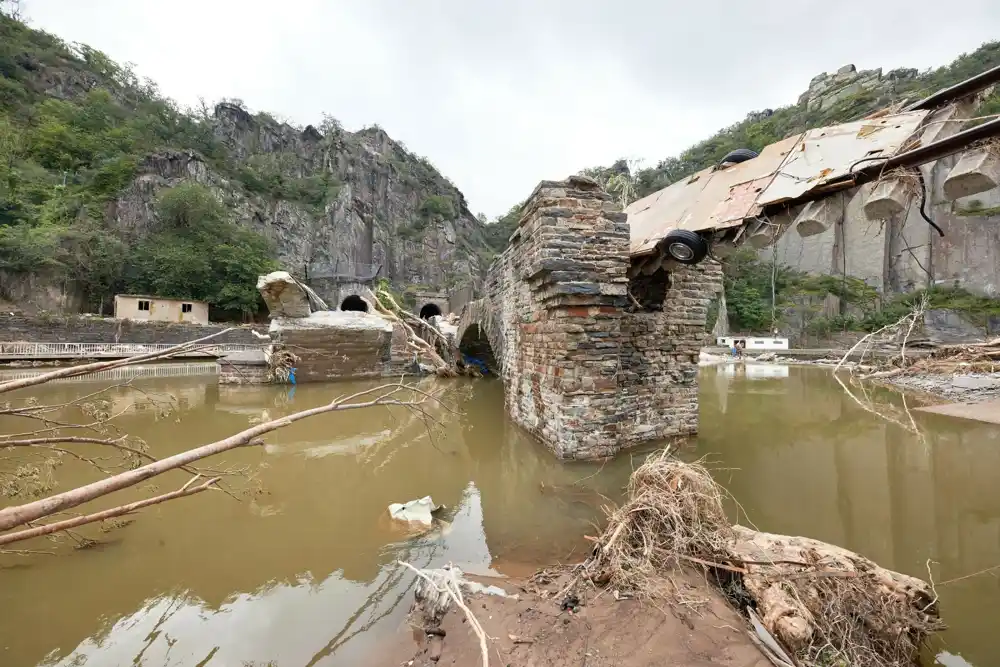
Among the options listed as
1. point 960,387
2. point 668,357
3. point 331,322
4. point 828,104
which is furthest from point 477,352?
point 828,104

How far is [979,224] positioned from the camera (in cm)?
2559

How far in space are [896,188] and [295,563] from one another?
5.12 m

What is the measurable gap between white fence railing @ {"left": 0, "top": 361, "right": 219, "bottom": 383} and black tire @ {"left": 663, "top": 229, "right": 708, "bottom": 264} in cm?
1569

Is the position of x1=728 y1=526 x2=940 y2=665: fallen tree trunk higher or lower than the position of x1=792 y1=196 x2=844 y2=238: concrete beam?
lower

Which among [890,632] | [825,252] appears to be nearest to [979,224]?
[825,252]

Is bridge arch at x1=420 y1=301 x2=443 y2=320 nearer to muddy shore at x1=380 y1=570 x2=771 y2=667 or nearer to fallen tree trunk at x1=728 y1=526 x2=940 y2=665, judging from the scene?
muddy shore at x1=380 y1=570 x2=771 y2=667

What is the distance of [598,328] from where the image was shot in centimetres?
500

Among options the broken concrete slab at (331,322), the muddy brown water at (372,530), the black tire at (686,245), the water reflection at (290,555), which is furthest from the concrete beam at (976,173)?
the broken concrete slab at (331,322)

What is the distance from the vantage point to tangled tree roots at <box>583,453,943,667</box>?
2.00 metres

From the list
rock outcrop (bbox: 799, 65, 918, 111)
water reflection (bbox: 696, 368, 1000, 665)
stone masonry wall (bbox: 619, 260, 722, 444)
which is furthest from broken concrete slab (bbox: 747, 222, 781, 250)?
rock outcrop (bbox: 799, 65, 918, 111)

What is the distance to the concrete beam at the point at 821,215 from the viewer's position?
3.15 meters

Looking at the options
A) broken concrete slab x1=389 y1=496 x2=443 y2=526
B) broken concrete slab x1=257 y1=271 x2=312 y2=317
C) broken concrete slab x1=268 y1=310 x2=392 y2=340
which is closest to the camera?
broken concrete slab x1=389 y1=496 x2=443 y2=526

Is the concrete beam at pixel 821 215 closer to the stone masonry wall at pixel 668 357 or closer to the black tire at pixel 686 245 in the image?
the black tire at pixel 686 245

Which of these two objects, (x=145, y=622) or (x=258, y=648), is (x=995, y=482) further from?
(x=145, y=622)
